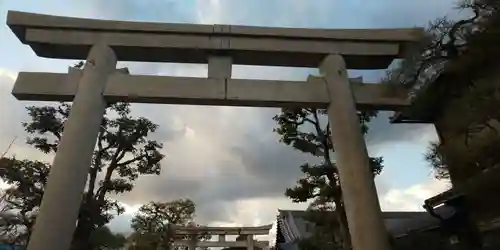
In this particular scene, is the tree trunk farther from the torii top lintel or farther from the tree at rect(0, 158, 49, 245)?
the tree at rect(0, 158, 49, 245)

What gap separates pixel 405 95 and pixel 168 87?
9.67 ft

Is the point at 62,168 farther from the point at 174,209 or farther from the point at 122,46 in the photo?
the point at 174,209

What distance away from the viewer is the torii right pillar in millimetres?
4684

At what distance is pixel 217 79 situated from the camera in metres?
5.42

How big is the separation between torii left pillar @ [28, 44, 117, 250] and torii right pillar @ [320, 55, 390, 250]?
292 centimetres

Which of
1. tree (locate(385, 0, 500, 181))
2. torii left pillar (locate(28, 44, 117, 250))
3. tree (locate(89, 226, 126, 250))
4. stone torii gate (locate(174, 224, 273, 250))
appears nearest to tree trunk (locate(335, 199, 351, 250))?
tree (locate(385, 0, 500, 181))

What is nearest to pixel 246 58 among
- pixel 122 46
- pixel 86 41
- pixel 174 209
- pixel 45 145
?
pixel 122 46

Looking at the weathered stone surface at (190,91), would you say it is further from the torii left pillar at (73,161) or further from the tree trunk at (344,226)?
the tree trunk at (344,226)

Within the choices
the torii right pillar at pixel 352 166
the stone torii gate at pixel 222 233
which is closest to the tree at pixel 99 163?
the torii right pillar at pixel 352 166

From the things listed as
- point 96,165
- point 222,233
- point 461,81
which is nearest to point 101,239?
point 96,165

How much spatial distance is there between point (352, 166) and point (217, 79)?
6.61ft

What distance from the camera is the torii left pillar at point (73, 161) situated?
4379mm

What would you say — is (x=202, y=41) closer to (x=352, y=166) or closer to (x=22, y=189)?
(x=352, y=166)

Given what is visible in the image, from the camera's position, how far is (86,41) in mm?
5418
